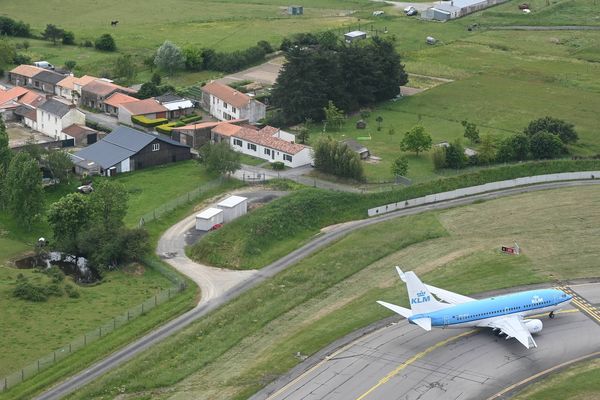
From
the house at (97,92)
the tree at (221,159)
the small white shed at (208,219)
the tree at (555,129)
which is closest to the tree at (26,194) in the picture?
the small white shed at (208,219)

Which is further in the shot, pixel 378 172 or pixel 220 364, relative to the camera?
→ pixel 378 172

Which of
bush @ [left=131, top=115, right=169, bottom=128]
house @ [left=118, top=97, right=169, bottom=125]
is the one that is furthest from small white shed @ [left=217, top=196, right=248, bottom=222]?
house @ [left=118, top=97, right=169, bottom=125]

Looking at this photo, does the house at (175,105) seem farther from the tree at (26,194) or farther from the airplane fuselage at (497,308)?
the airplane fuselage at (497,308)

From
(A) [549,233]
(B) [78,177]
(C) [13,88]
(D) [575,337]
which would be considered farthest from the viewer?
(C) [13,88]

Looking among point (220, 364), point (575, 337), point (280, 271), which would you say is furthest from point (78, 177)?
point (575, 337)

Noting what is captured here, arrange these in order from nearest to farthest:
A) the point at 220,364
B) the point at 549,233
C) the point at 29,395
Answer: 1. the point at 29,395
2. the point at 220,364
3. the point at 549,233

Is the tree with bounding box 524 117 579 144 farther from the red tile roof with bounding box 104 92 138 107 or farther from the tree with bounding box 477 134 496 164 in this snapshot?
the red tile roof with bounding box 104 92 138 107

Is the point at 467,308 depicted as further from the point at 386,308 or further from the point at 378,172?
the point at 378,172
